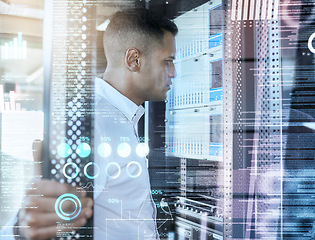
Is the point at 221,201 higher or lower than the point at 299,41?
lower

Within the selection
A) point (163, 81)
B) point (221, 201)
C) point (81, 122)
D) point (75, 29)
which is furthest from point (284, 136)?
point (75, 29)

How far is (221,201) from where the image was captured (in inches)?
64.4

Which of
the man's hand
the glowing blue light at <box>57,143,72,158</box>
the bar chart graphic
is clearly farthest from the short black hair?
the man's hand

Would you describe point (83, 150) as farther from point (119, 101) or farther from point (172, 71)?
point (172, 71)

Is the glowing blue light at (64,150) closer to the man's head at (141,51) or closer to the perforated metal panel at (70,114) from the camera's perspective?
the perforated metal panel at (70,114)

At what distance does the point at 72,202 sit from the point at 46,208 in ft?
0.40

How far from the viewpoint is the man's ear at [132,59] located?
1586mm

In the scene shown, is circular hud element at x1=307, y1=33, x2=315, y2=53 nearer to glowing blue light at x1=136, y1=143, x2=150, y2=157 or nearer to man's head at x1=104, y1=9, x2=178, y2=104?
man's head at x1=104, y1=9, x2=178, y2=104

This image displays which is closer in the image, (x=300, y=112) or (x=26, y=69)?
(x=26, y=69)

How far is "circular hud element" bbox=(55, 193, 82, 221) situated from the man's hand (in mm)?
12

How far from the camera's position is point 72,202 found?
5.20ft

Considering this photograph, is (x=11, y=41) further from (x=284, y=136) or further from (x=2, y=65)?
(x=284, y=136)

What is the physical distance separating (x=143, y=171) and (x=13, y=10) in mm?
956

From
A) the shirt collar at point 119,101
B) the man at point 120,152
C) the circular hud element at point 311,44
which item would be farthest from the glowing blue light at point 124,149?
the circular hud element at point 311,44
